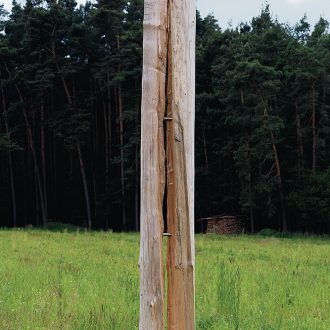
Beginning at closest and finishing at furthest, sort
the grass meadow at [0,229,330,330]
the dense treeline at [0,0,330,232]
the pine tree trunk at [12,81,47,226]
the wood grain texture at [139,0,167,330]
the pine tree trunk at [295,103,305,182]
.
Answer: the wood grain texture at [139,0,167,330]
the grass meadow at [0,229,330,330]
the dense treeline at [0,0,330,232]
the pine tree trunk at [295,103,305,182]
the pine tree trunk at [12,81,47,226]

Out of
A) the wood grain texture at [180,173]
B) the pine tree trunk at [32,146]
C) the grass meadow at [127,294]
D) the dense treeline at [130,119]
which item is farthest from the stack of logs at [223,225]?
the wood grain texture at [180,173]

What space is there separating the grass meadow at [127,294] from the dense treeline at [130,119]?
18710mm

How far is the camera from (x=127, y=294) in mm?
6852

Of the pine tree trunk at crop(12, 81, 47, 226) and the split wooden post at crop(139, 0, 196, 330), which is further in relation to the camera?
Answer: the pine tree trunk at crop(12, 81, 47, 226)

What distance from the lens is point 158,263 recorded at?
2.45m

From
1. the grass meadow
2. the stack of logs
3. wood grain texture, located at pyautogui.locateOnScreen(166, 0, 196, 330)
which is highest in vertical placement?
wood grain texture, located at pyautogui.locateOnScreen(166, 0, 196, 330)

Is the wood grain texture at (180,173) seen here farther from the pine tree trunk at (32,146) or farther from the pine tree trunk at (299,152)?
the pine tree trunk at (32,146)

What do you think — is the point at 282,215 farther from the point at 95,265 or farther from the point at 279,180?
the point at 95,265

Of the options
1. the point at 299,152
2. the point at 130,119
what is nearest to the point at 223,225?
the point at 299,152

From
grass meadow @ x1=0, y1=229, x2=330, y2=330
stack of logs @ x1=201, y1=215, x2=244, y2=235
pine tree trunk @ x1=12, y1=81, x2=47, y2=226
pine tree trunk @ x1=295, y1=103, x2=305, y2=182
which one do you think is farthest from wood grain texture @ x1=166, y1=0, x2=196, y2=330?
pine tree trunk @ x1=12, y1=81, x2=47, y2=226

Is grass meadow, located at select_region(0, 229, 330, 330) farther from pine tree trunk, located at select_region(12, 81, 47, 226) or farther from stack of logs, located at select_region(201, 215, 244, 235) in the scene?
pine tree trunk, located at select_region(12, 81, 47, 226)

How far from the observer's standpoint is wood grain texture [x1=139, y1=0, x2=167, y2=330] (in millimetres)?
2465

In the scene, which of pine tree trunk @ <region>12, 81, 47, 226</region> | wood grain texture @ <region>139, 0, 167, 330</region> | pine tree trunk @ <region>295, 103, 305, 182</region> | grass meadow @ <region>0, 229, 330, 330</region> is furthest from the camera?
pine tree trunk @ <region>12, 81, 47, 226</region>

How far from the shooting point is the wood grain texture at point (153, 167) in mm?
2465
